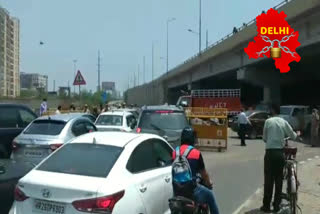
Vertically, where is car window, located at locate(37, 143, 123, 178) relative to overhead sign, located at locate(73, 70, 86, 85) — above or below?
below

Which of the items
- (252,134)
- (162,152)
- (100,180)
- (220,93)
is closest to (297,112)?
(252,134)

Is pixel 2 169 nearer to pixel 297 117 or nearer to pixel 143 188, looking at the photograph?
pixel 143 188

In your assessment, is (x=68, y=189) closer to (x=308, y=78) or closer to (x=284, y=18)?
(x=284, y=18)

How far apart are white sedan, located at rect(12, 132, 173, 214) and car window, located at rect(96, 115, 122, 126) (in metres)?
11.1

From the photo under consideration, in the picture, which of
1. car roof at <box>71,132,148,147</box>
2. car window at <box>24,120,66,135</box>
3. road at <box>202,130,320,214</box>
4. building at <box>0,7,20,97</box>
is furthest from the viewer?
building at <box>0,7,20,97</box>

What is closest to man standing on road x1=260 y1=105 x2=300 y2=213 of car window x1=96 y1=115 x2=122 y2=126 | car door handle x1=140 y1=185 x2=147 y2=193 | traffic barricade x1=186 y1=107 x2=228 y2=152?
car door handle x1=140 y1=185 x2=147 y2=193

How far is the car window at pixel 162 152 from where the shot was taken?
6418mm

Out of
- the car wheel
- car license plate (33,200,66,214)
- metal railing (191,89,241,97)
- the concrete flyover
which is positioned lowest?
the car wheel

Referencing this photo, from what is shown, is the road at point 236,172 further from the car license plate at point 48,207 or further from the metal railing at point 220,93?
the metal railing at point 220,93

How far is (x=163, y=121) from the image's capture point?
1405 cm

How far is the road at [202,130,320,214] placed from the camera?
9.38 m

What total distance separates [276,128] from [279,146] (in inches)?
12.2

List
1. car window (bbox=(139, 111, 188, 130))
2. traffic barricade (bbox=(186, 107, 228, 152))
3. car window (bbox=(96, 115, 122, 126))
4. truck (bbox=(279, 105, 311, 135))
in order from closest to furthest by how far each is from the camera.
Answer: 1. car window (bbox=(139, 111, 188, 130))
2. car window (bbox=(96, 115, 122, 126))
3. traffic barricade (bbox=(186, 107, 228, 152))
4. truck (bbox=(279, 105, 311, 135))

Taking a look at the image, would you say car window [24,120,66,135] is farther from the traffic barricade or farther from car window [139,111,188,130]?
the traffic barricade
